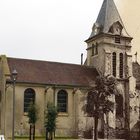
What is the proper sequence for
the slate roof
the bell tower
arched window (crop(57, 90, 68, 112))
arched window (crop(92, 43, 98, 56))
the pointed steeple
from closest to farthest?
the slate roof < arched window (crop(57, 90, 68, 112)) < the bell tower < the pointed steeple < arched window (crop(92, 43, 98, 56))

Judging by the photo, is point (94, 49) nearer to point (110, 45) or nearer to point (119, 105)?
point (110, 45)

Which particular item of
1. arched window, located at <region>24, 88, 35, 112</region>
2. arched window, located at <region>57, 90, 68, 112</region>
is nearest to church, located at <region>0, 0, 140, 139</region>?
arched window, located at <region>57, 90, 68, 112</region>

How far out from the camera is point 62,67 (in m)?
67.5

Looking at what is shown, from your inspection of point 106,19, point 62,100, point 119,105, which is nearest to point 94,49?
point 106,19

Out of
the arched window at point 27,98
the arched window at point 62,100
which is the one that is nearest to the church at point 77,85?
the arched window at point 62,100

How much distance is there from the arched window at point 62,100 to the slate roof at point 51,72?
1.56 meters

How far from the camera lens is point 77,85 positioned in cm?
6375

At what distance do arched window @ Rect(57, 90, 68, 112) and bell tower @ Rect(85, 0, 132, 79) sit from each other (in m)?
8.46

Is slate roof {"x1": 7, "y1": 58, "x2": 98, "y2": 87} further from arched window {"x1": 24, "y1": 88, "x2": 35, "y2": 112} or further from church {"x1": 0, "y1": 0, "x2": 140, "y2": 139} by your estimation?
arched window {"x1": 24, "y1": 88, "x2": 35, "y2": 112}

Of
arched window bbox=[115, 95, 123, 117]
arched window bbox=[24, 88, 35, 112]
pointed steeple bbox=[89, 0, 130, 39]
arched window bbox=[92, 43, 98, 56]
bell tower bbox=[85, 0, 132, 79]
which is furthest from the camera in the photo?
arched window bbox=[92, 43, 98, 56]

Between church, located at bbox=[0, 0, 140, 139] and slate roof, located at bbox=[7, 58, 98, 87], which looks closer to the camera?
church, located at bbox=[0, 0, 140, 139]

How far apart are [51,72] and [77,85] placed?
4.66 m

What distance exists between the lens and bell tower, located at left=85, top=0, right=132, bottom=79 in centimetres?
6866

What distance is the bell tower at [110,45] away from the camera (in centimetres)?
6866
